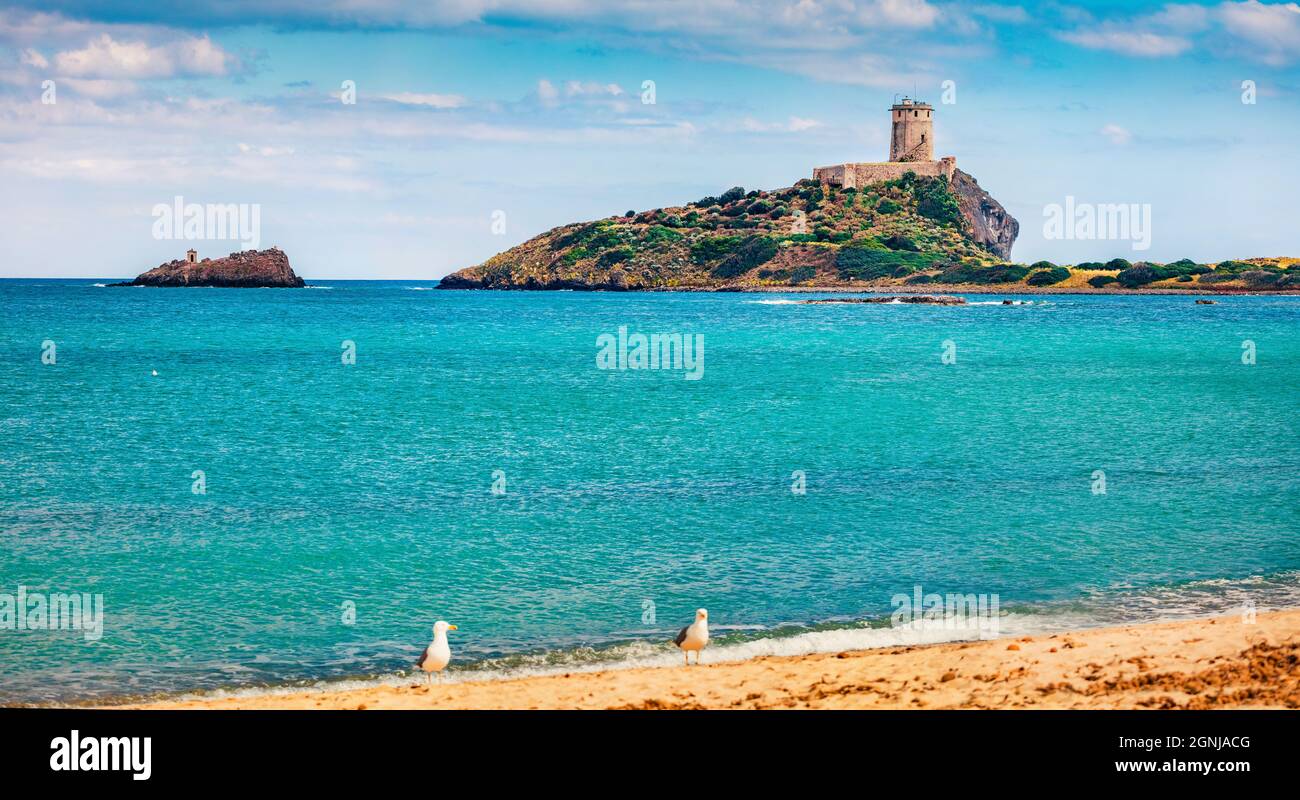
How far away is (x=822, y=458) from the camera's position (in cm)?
3706

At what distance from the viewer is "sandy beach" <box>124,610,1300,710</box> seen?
12.7m

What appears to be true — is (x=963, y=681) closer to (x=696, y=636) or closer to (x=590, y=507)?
(x=696, y=636)

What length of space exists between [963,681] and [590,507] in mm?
15763

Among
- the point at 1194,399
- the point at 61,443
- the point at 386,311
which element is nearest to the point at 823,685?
the point at 61,443

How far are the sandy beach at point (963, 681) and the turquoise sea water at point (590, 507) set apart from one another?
1868mm

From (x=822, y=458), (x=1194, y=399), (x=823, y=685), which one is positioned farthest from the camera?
(x=1194, y=399)

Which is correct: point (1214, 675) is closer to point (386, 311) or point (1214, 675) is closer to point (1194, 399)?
point (1194, 399)

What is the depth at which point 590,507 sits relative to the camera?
28.8 metres

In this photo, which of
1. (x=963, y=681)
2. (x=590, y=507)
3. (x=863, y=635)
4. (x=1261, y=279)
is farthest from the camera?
(x=1261, y=279)

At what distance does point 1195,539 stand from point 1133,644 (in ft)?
37.1

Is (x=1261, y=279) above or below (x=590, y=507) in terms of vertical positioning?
above

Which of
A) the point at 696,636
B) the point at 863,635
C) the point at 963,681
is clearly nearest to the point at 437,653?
the point at 696,636

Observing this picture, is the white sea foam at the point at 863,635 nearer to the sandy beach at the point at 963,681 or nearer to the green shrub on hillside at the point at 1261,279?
the sandy beach at the point at 963,681

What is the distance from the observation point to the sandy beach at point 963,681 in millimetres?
12742
